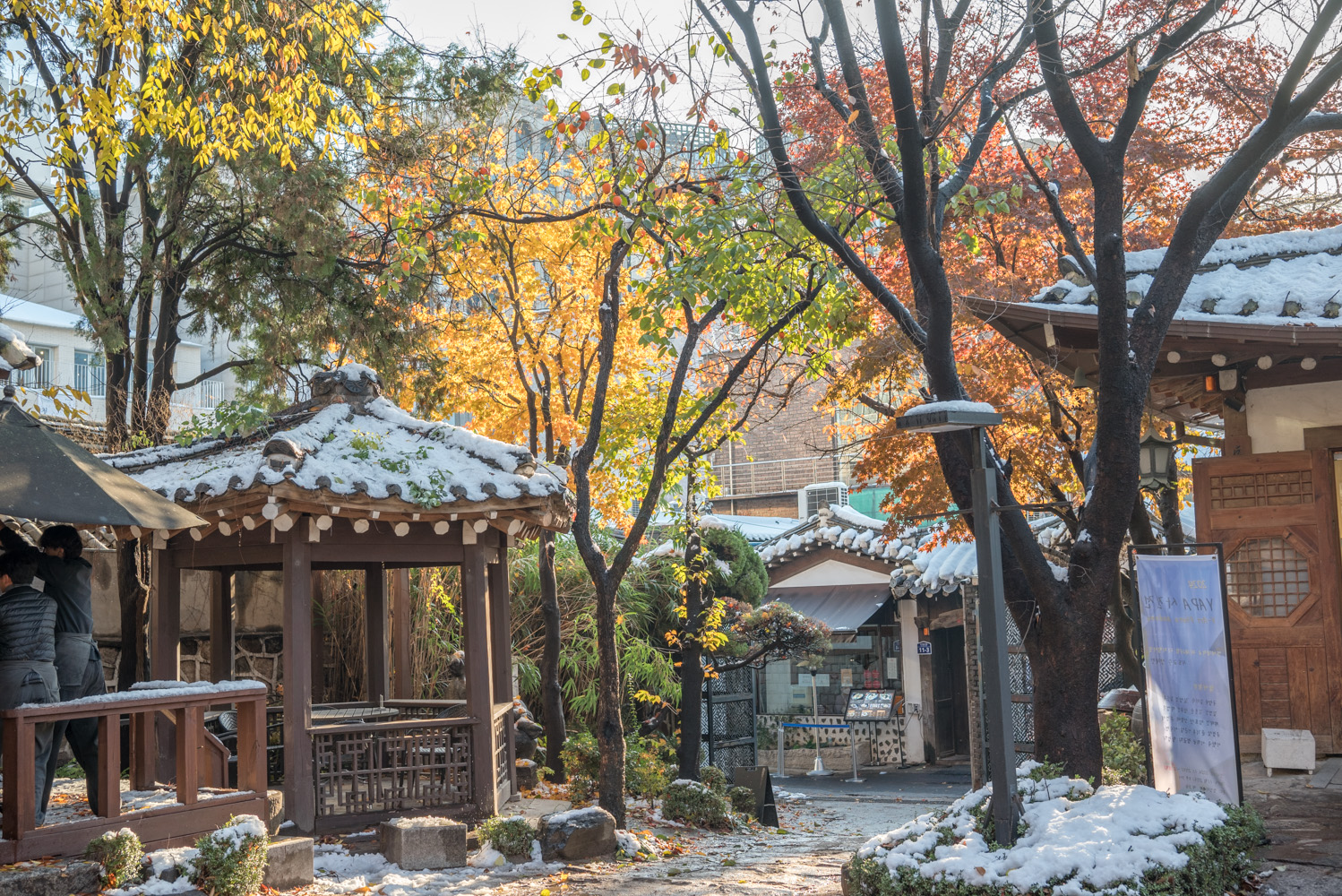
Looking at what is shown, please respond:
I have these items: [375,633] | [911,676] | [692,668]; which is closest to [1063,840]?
[692,668]

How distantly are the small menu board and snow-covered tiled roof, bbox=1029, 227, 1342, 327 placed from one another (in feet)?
38.5

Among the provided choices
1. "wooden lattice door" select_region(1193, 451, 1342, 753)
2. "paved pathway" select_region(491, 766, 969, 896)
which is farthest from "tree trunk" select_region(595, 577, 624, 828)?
"wooden lattice door" select_region(1193, 451, 1342, 753)

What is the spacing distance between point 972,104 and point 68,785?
9.82m

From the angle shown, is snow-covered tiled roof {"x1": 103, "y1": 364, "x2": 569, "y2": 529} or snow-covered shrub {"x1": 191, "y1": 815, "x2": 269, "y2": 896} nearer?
snow-covered shrub {"x1": 191, "y1": 815, "x2": 269, "y2": 896}

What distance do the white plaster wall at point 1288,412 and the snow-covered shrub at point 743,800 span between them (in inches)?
259

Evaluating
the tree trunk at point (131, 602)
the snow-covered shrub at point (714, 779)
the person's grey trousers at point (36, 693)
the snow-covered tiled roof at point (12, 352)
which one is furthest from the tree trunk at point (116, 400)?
the snow-covered shrub at point (714, 779)

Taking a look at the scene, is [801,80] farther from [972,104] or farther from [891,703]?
[891,703]

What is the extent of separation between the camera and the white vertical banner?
6.53 m

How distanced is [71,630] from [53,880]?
178cm

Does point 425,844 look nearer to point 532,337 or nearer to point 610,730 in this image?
point 610,730

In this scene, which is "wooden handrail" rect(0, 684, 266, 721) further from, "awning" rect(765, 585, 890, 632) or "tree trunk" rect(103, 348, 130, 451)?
"awning" rect(765, 585, 890, 632)

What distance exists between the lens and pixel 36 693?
640cm

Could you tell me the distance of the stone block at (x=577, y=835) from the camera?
870 cm

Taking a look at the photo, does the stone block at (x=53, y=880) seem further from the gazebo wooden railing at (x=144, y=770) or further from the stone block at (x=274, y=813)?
the stone block at (x=274, y=813)
